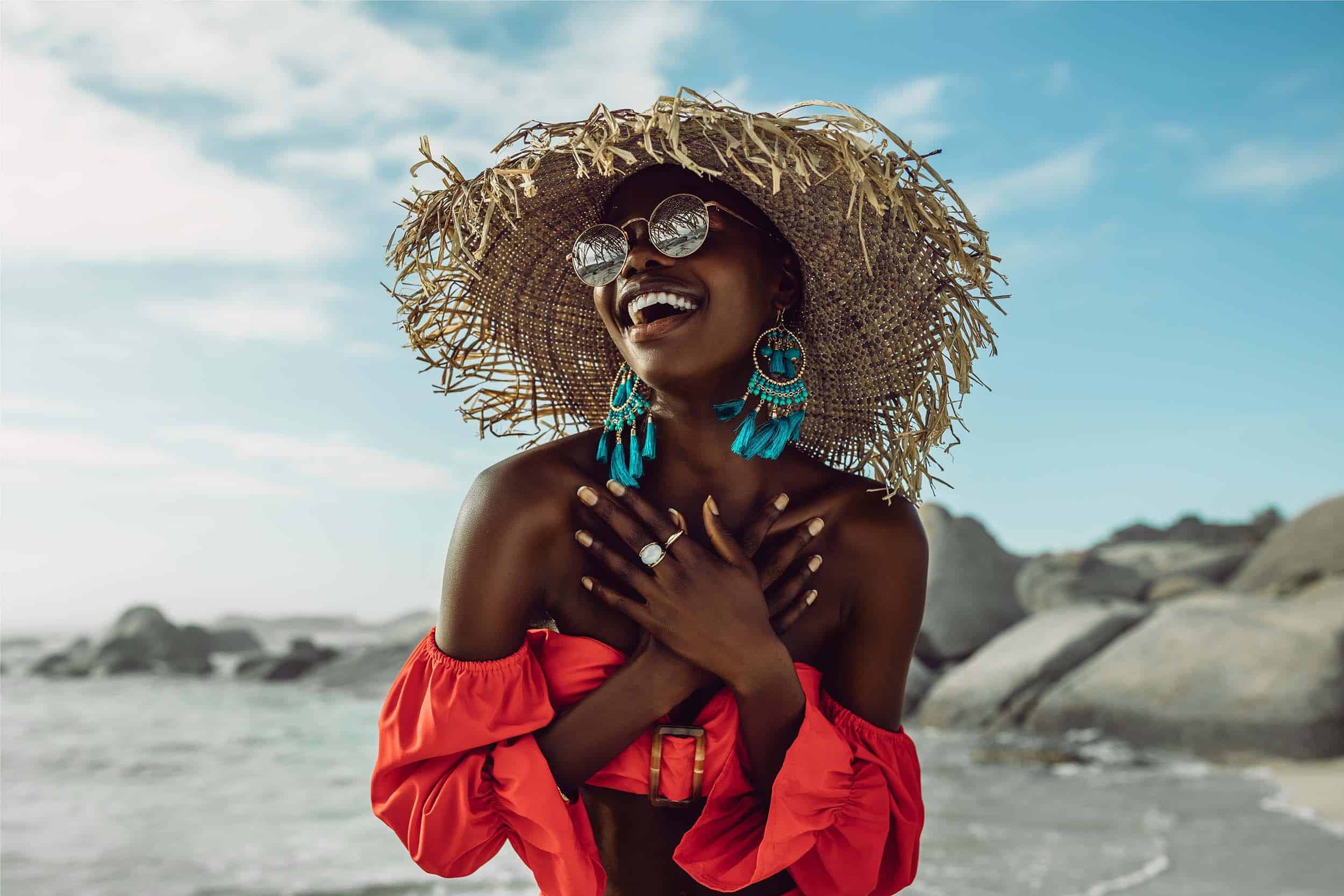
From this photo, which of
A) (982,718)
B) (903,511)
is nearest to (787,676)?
(903,511)

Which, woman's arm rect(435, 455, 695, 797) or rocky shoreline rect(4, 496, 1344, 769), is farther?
rocky shoreline rect(4, 496, 1344, 769)

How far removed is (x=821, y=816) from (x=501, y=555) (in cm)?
88

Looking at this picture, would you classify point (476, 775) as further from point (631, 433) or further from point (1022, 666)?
point (1022, 666)

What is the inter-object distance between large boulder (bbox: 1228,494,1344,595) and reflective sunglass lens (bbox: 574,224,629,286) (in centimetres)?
1127

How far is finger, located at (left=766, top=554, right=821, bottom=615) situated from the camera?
2.37m

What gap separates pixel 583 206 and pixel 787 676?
1.18 metres

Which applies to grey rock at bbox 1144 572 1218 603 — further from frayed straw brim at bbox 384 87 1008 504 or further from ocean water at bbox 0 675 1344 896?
frayed straw brim at bbox 384 87 1008 504

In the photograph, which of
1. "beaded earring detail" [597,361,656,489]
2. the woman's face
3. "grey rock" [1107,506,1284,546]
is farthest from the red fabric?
"grey rock" [1107,506,1284,546]

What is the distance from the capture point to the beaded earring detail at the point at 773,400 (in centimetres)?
241

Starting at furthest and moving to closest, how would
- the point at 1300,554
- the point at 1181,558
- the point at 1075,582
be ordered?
the point at 1181,558 → the point at 1075,582 → the point at 1300,554

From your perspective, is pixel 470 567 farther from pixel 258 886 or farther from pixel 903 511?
pixel 258 886

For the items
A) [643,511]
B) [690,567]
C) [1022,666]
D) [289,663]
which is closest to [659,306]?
[643,511]

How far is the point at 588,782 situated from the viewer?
237cm

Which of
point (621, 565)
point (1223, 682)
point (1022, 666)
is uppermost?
point (621, 565)
